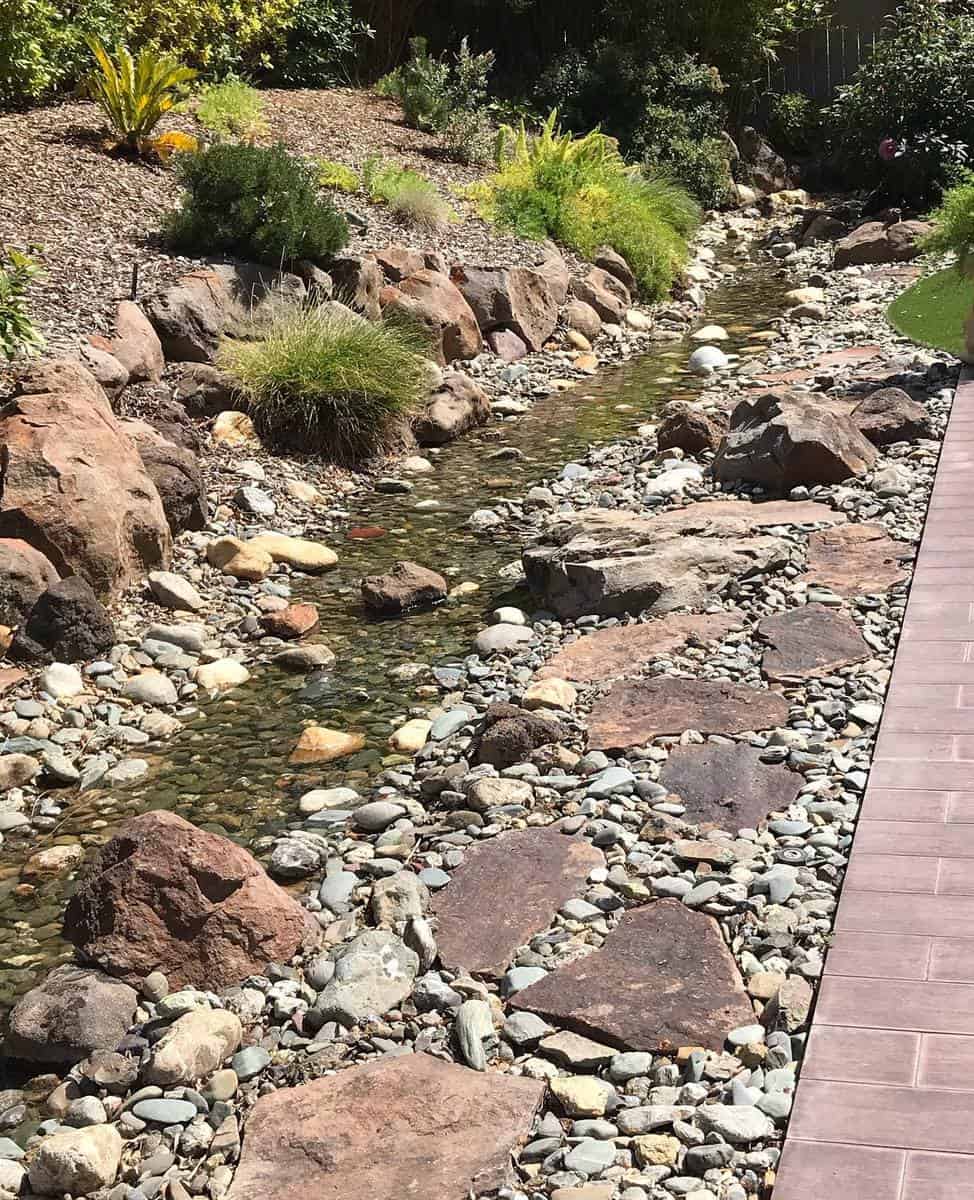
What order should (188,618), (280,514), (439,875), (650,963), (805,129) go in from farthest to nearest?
(805,129) → (280,514) → (188,618) → (439,875) → (650,963)

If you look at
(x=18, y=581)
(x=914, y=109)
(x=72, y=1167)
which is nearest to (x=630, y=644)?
(x=18, y=581)

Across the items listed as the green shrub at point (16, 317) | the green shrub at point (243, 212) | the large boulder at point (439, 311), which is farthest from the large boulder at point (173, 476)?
the large boulder at point (439, 311)

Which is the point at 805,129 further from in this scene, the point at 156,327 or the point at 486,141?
the point at 156,327

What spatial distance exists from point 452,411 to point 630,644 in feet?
11.9

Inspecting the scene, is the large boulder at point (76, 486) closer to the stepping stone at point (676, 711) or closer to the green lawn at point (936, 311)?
the stepping stone at point (676, 711)

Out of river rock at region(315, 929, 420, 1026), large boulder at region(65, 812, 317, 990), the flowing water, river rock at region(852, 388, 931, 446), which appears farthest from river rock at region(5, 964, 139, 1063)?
river rock at region(852, 388, 931, 446)

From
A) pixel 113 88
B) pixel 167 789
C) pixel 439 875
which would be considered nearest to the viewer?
pixel 439 875

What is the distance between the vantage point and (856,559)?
5.45 m

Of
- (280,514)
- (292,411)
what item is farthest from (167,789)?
(292,411)

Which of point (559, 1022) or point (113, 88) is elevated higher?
point (113, 88)

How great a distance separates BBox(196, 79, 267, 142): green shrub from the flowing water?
4.56 meters

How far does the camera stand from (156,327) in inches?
302

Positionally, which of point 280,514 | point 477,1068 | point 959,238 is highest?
point 959,238

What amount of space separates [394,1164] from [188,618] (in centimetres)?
350
